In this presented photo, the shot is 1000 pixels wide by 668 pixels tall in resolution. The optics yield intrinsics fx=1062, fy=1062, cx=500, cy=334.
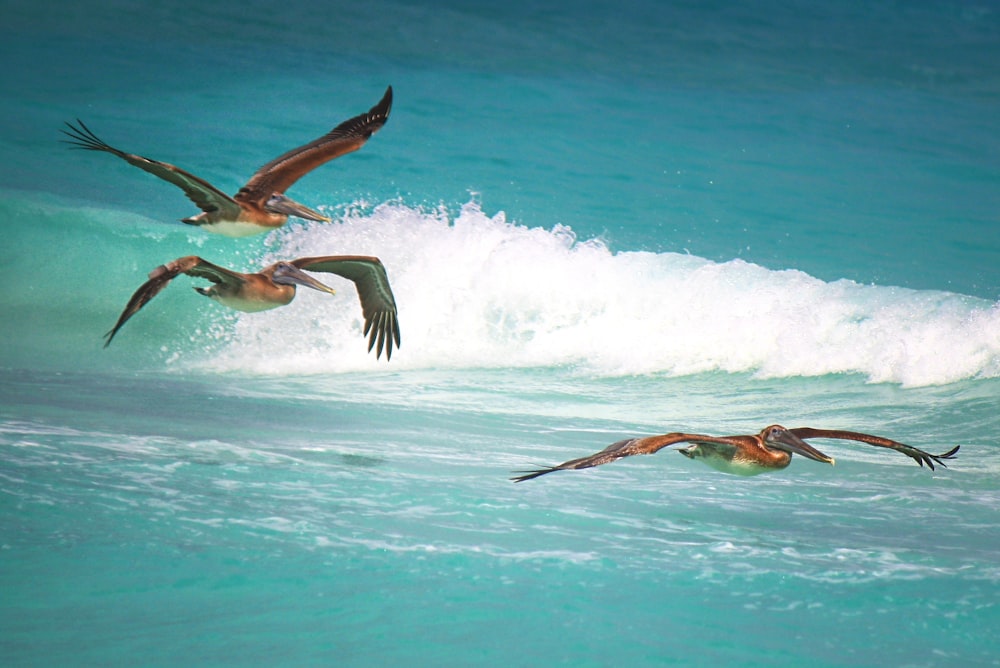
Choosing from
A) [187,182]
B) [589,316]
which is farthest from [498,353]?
[187,182]

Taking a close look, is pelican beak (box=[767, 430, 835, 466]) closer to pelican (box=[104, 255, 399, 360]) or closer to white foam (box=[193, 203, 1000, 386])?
pelican (box=[104, 255, 399, 360])

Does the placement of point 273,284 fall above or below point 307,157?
below

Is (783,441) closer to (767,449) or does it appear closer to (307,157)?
(767,449)

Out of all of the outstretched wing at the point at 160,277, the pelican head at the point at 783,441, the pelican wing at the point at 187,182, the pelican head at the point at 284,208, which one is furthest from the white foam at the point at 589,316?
the pelican head at the point at 783,441

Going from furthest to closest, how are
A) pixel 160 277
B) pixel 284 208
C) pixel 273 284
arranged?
pixel 284 208, pixel 273 284, pixel 160 277

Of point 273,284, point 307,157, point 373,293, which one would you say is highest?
point 307,157

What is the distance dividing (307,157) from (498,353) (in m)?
8.19

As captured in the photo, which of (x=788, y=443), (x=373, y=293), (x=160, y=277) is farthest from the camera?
(x=373, y=293)

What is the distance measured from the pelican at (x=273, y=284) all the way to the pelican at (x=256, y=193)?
0.25 meters

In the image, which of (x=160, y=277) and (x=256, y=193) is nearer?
(x=160, y=277)

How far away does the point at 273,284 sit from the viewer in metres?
5.39

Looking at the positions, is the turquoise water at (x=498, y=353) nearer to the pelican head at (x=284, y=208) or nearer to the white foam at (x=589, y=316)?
the white foam at (x=589, y=316)

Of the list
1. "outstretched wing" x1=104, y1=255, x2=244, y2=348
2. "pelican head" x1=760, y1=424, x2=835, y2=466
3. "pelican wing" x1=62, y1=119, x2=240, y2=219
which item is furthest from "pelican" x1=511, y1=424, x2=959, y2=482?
"pelican wing" x1=62, y1=119, x2=240, y2=219

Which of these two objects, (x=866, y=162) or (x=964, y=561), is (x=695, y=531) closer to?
(x=964, y=561)
